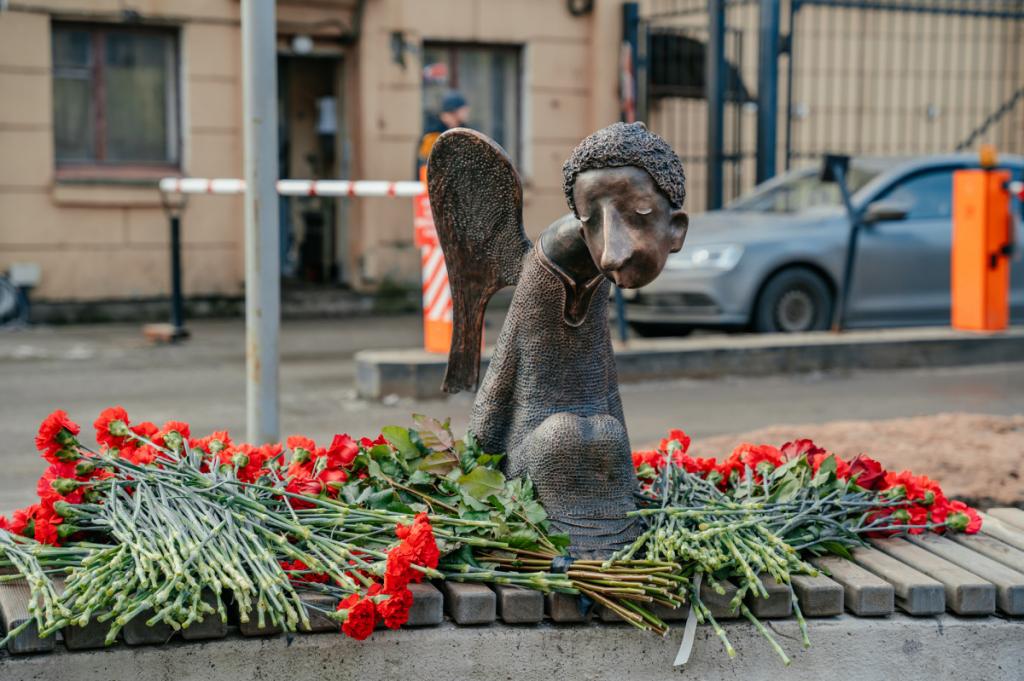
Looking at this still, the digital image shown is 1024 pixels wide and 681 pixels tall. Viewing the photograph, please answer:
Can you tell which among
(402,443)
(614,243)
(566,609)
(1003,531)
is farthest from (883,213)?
(566,609)

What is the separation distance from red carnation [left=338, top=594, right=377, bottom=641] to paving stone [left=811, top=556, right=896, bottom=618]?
1.06 m

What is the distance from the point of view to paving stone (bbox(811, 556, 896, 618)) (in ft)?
11.1

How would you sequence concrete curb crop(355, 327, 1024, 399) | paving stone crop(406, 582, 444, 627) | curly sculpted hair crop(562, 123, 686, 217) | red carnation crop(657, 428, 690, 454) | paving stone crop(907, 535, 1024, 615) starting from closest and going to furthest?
paving stone crop(406, 582, 444, 627) < curly sculpted hair crop(562, 123, 686, 217) < paving stone crop(907, 535, 1024, 615) < red carnation crop(657, 428, 690, 454) < concrete curb crop(355, 327, 1024, 399)

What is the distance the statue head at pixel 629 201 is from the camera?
3.21m

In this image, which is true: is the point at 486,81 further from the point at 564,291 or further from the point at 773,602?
the point at 773,602

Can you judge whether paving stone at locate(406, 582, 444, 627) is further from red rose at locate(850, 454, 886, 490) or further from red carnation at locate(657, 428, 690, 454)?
red rose at locate(850, 454, 886, 490)

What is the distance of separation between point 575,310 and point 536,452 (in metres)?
0.37

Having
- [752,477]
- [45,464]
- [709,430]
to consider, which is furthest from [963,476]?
[45,464]

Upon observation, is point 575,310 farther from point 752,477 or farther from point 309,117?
point 309,117

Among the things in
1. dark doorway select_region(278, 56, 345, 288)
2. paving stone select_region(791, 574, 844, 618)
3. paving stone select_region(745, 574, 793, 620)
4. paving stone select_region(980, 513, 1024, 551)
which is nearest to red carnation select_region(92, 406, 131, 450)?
paving stone select_region(745, 574, 793, 620)

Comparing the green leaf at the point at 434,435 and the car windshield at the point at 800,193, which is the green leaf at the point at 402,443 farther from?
the car windshield at the point at 800,193

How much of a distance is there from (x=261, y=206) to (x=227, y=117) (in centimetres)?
974

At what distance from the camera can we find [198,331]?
13484mm

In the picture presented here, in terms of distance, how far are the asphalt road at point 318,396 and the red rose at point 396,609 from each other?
11.6 feet
